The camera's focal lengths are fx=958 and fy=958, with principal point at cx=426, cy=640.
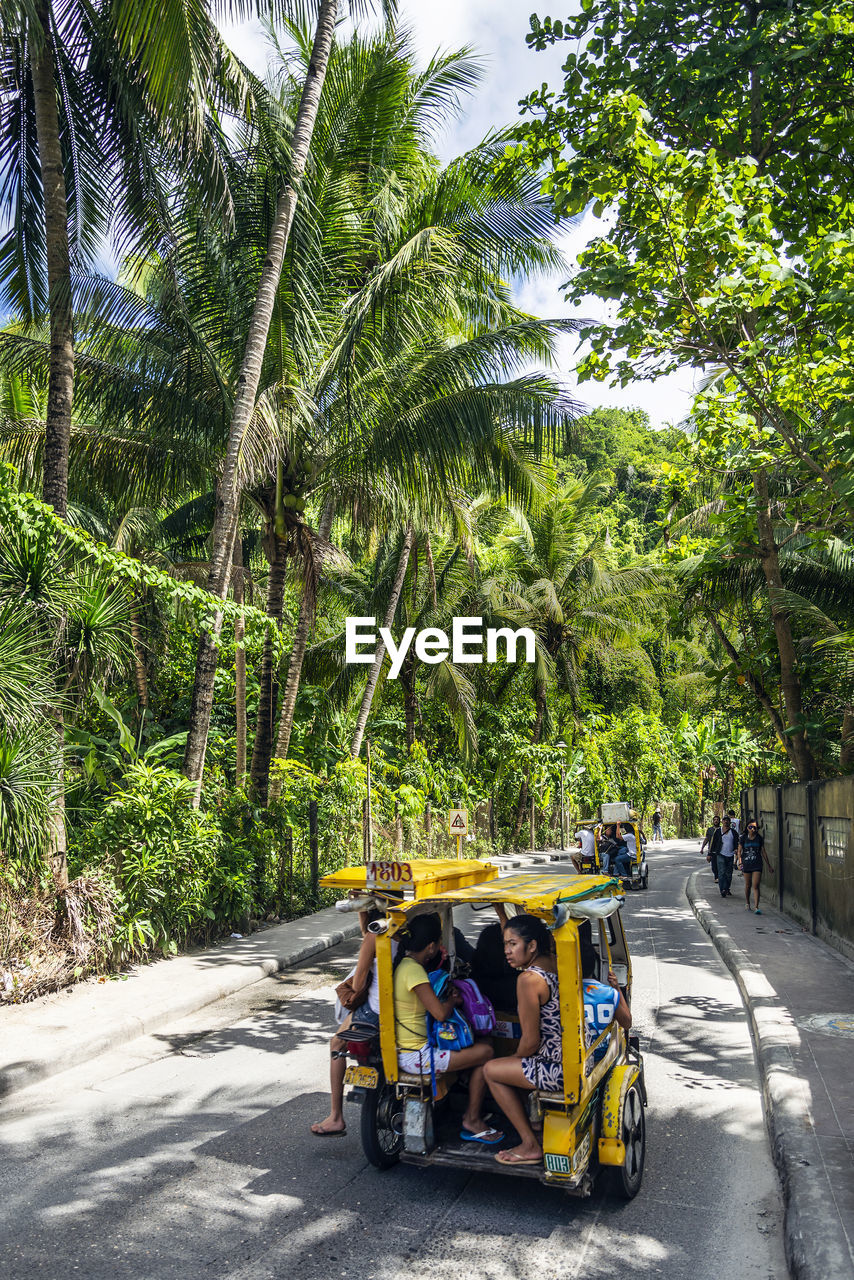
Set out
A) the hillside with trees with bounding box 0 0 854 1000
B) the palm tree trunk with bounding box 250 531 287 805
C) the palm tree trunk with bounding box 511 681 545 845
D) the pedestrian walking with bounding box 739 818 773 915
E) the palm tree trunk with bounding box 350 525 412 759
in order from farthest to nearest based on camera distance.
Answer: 1. the palm tree trunk with bounding box 511 681 545 845
2. the palm tree trunk with bounding box 350 525 412 759
3. the pedestrian walking with bounding box 739 818 773 915
4. the palm tree trunk with bounding box 250 531 287 805
5. the hillside with trees with bounding box 0 0 854 1000

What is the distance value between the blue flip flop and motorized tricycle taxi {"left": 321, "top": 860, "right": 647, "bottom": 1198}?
0.17ft

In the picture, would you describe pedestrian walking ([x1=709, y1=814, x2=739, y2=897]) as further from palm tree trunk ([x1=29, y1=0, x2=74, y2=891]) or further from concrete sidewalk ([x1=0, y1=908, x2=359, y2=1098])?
palm tree trunk ([x1=29, y1=0, x2=74, y2=891])

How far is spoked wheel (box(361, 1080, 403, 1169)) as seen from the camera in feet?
16.8

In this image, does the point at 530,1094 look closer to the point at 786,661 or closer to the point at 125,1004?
the point at 125,1004

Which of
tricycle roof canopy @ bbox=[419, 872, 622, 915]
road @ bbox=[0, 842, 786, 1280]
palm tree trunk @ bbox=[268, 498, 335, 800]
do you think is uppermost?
palm tree trunk @ bbox=[268, 498, 335, 800]

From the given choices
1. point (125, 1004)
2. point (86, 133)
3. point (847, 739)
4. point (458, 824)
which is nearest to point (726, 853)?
point (847, 739)

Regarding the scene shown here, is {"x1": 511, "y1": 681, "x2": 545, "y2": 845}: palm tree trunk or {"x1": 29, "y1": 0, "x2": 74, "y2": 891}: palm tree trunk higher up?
{"x1": 29, "y1": 0, "x2": 74, "y2": 891}: palm tree trunk

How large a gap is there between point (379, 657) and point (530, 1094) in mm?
16200

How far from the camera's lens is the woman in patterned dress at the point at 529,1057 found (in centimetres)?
458

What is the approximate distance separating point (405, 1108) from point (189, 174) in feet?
36.2

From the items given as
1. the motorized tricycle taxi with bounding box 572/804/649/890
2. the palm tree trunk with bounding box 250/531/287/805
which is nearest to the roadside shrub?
the palm tree trunk with bounding box 250/531/287/805

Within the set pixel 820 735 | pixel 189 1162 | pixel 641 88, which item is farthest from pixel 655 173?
pixel 820 735

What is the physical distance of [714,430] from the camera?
9383mm

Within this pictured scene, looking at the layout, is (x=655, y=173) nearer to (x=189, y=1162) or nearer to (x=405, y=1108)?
(x=405, y=1108)
